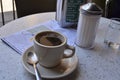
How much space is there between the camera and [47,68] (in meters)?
0.62

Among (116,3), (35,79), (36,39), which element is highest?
(116,3)

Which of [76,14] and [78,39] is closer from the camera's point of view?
[78,39]

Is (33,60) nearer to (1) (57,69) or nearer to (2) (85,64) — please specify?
(1) (57,69)

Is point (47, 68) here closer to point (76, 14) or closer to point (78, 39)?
point (78, 39)

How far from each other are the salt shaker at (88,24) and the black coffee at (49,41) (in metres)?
0.17

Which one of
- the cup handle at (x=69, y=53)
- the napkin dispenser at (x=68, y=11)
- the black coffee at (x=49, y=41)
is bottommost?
the cup handle at (x=69, y=53)

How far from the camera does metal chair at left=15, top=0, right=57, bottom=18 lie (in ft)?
4.17

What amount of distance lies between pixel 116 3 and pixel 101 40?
3.20 feet

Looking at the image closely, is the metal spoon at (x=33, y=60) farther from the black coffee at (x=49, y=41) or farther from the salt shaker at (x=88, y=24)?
the salt shaker at (x=88, y=24)

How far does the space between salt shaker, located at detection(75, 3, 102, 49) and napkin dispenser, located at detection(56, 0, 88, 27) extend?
0.45ft

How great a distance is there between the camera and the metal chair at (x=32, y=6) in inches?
50.1

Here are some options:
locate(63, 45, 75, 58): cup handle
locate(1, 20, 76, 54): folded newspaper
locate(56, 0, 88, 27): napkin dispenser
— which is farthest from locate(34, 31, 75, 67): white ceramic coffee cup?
locate(56, 0, 88, 27): napkin dispenser

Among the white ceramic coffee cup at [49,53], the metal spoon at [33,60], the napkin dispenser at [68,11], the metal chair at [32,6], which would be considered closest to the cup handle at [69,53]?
the white ceramic coffee cup at [49,53]

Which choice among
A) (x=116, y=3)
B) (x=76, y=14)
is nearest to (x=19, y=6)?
(x=76, y=14)
